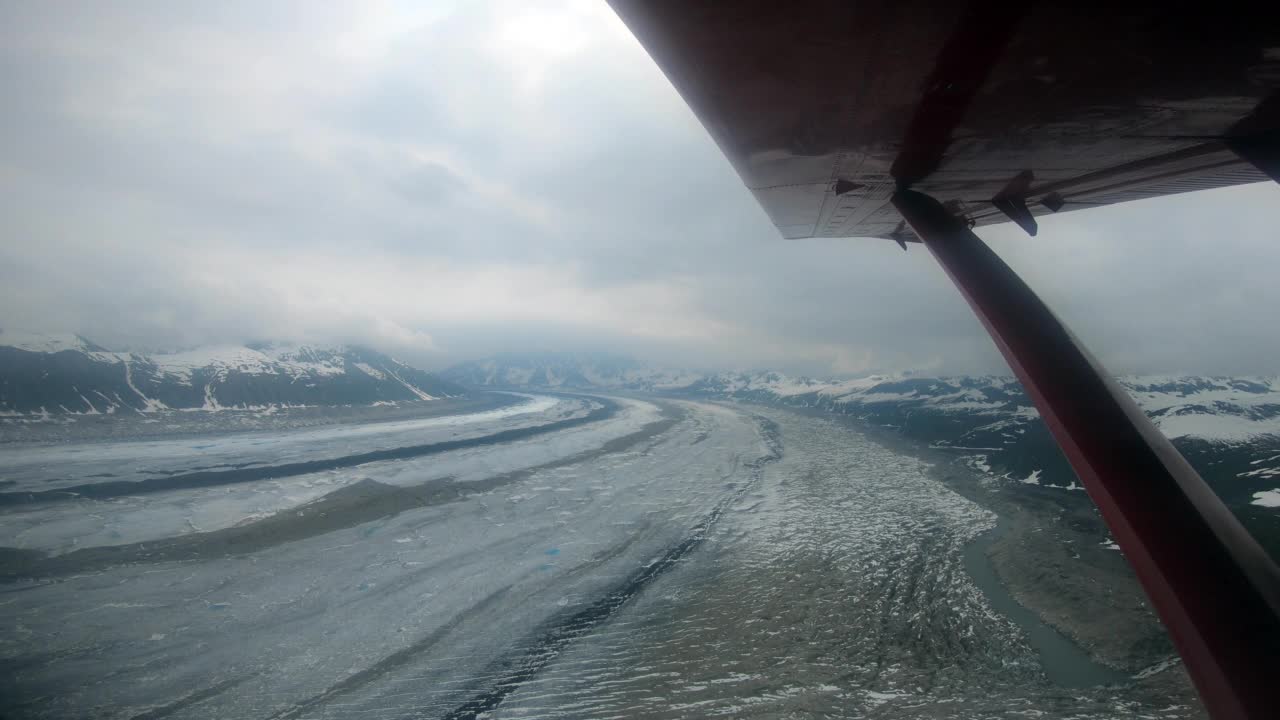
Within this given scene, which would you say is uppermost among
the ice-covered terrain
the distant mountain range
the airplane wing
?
the airplane wing

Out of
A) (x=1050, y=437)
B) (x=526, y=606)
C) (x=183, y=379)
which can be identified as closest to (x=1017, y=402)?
(x=1050, y=437)

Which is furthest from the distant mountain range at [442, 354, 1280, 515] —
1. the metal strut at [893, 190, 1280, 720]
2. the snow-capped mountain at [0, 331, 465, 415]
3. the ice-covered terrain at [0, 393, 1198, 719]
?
the snow-capped mountain at [0, 331, 465, 415]

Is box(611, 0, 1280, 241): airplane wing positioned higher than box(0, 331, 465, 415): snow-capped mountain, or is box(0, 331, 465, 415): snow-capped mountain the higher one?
box(611, 0, 1280, 241): airplane wing

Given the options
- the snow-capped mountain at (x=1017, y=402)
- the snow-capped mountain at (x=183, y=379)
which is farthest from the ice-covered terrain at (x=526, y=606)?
the snow-capped mountain at (x=183, y=379)

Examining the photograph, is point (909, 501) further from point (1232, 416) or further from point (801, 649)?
point (1232, 416)

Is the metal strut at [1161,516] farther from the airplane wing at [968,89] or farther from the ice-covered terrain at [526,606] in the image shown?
the ice-covered terrain at [526,606]

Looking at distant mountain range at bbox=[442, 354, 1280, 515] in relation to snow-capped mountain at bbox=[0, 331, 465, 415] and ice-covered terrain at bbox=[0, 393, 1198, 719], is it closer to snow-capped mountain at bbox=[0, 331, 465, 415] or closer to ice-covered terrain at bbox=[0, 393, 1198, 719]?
ice-covered terrain at bbox=[0, 393, 1198, 719]
